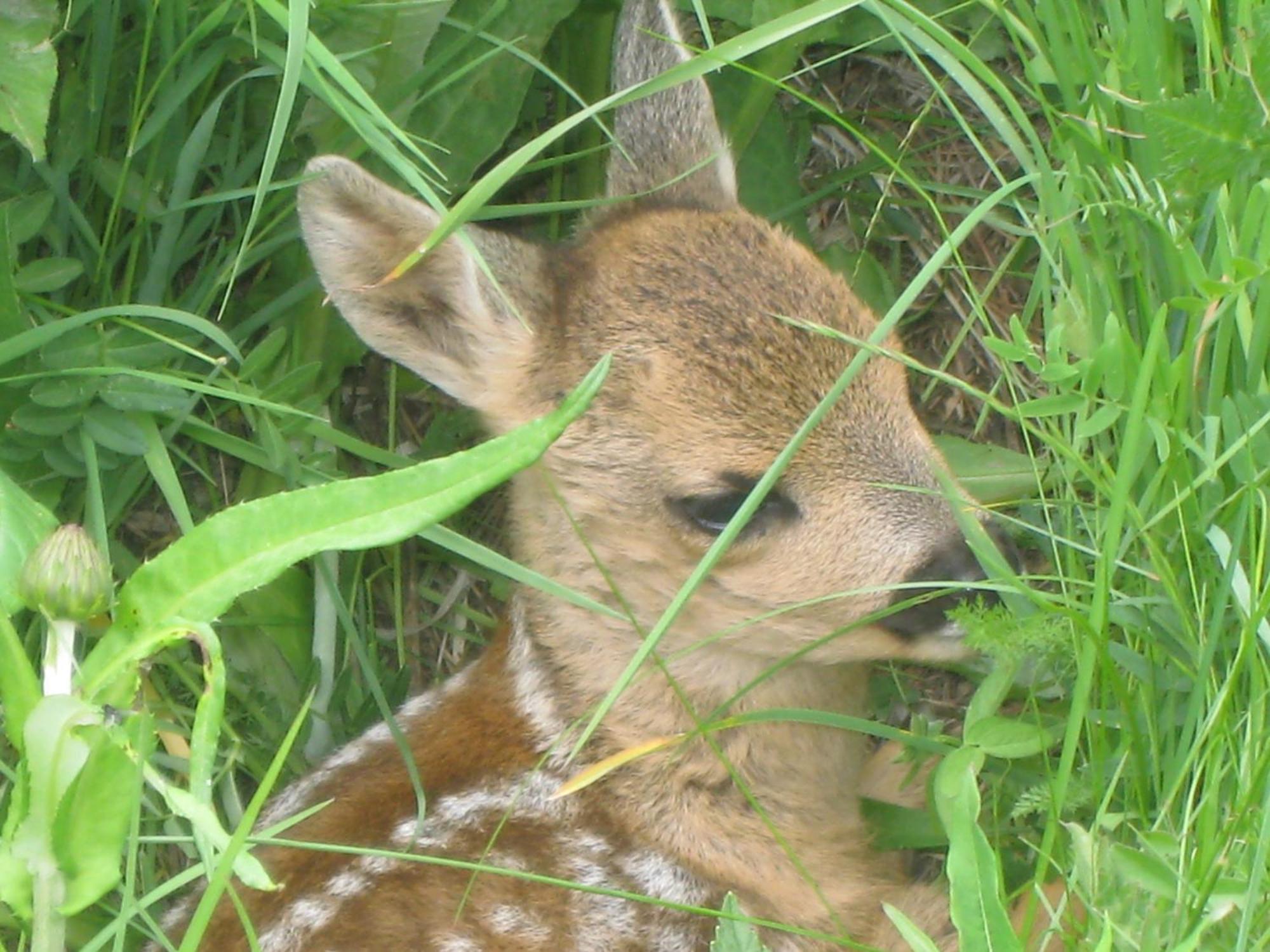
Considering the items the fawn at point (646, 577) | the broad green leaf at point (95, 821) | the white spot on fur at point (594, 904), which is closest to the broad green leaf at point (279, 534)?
the broad green leaf at point (95, 821)

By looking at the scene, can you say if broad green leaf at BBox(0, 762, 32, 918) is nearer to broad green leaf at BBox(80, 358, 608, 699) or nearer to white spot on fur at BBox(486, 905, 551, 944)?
broad green leaf at BBox(80, 358, 608, 699)

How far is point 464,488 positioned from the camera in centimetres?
220

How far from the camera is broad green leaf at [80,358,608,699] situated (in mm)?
2213

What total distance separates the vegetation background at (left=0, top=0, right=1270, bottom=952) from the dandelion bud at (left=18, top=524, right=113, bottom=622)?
0.25 feet

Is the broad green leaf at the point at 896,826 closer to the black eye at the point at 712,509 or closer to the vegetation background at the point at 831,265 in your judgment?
the vegetation background at the point at 831,265

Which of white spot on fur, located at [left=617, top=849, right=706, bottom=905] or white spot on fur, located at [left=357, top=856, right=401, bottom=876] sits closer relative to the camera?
white spot on fur, located at [left=357, top=856, right=401, bottom=876]

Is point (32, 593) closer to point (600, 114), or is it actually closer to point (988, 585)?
point (988, 585)

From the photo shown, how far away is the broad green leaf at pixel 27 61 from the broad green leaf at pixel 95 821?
4.91 feet

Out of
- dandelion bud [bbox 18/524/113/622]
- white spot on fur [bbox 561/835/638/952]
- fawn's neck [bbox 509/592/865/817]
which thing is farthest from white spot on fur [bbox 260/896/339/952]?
dandelion bud [bbox 18/524/113/622]

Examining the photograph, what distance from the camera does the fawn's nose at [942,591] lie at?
297 cm

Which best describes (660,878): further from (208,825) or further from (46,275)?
(46,275)

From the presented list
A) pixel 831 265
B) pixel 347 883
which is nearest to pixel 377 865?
pixel 347 883

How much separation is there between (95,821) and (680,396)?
1.29 metres

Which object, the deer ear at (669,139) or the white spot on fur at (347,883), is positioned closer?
the white spot on fur at (347,883)
